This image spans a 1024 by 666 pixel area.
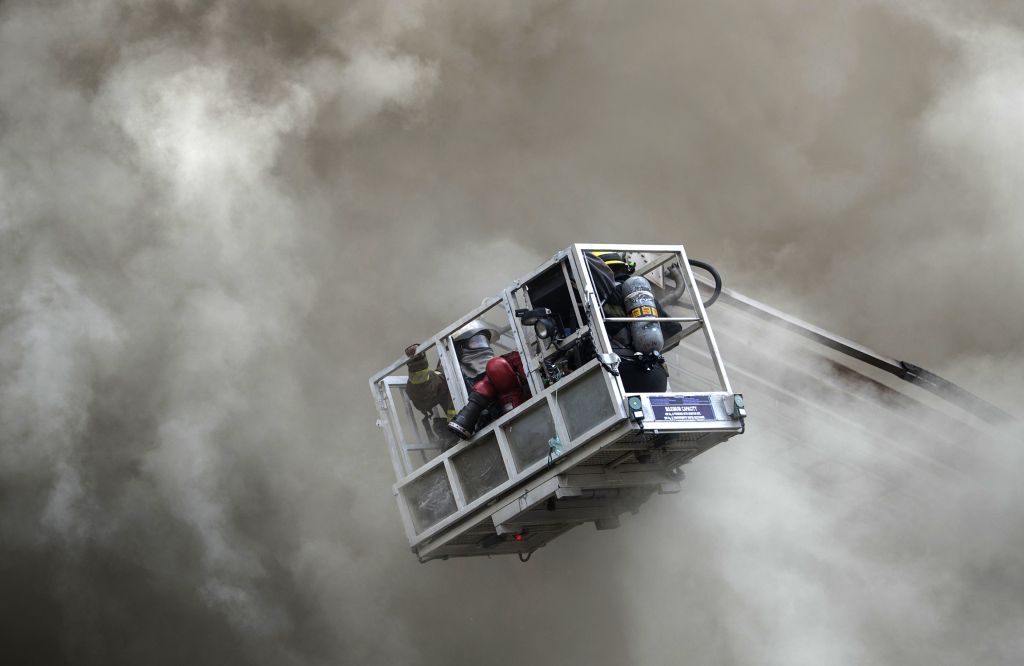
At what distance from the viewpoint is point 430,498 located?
399 inches

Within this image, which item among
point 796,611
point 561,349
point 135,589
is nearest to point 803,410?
point 796,611

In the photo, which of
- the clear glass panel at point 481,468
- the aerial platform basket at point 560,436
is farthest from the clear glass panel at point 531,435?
the clear glass panel at point 481,468

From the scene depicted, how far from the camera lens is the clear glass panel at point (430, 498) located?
1002cm

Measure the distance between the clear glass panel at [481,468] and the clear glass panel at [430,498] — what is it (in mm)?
171

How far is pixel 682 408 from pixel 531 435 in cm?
120

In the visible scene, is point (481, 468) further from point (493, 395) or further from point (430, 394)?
point (430, 394)

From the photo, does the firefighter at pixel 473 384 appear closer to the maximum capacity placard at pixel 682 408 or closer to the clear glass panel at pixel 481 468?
the clear glass panel at pixel 481 468

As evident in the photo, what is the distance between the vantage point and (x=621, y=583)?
1438 cm

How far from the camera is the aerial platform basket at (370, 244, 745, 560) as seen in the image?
9.02m

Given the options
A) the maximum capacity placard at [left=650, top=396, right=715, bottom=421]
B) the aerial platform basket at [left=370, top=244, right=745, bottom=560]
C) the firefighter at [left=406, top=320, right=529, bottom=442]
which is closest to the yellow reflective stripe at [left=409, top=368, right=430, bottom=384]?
the firefighter at [left=406, top=320, right=529, bottom=442]

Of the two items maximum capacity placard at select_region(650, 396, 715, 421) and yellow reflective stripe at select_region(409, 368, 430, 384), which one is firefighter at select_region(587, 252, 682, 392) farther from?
yellow reflective stripe at select_region(409, 368, 430, 384)

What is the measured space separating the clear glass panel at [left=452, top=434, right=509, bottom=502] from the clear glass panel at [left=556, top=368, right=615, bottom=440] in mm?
734

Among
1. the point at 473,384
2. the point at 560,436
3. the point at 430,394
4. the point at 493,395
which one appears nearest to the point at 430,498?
the point at 430,394

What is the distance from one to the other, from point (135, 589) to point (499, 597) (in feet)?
14.3
